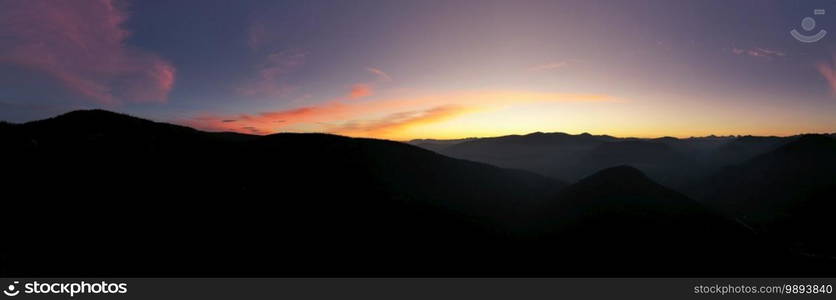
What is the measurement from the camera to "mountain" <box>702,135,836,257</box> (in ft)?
152

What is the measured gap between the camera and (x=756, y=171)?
79688 mm

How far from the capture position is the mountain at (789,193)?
46250mm

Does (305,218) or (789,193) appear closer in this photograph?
Result: (305,218)

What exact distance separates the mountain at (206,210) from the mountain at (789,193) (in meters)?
40.8

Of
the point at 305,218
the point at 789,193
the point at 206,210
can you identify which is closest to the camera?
the point at 206,210

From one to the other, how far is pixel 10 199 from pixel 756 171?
11752cm

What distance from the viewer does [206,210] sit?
23578 mm

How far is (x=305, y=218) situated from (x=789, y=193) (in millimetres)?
87850
